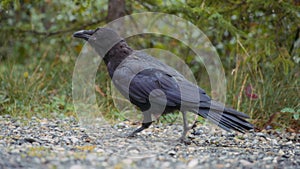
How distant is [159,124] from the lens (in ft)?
22.1

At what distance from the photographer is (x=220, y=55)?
8.71m

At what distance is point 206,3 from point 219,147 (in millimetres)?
2832

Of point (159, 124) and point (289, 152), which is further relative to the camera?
point (159, 124)

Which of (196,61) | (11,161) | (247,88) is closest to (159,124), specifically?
(247,88)

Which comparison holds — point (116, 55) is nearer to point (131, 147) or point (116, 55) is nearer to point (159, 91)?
point (159, 91)

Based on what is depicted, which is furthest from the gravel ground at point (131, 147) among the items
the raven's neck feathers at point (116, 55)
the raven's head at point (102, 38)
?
the raven's head at point (102, 38)

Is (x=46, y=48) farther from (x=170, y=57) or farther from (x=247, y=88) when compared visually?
(x=247, y=88)

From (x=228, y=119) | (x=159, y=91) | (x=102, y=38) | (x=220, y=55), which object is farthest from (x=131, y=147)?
(x=220, y=55)

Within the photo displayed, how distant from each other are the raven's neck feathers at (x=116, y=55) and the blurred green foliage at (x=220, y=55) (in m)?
1.40

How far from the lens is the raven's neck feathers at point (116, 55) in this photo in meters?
5.61

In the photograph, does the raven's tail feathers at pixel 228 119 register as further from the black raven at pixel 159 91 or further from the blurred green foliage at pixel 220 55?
the blurred green foliage at pixel 220 55

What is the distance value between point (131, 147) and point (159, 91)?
78 centimetres

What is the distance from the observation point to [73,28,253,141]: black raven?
509cm

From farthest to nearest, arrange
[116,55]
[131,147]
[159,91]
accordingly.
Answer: [116,55]
[159,91]
[131,147]
